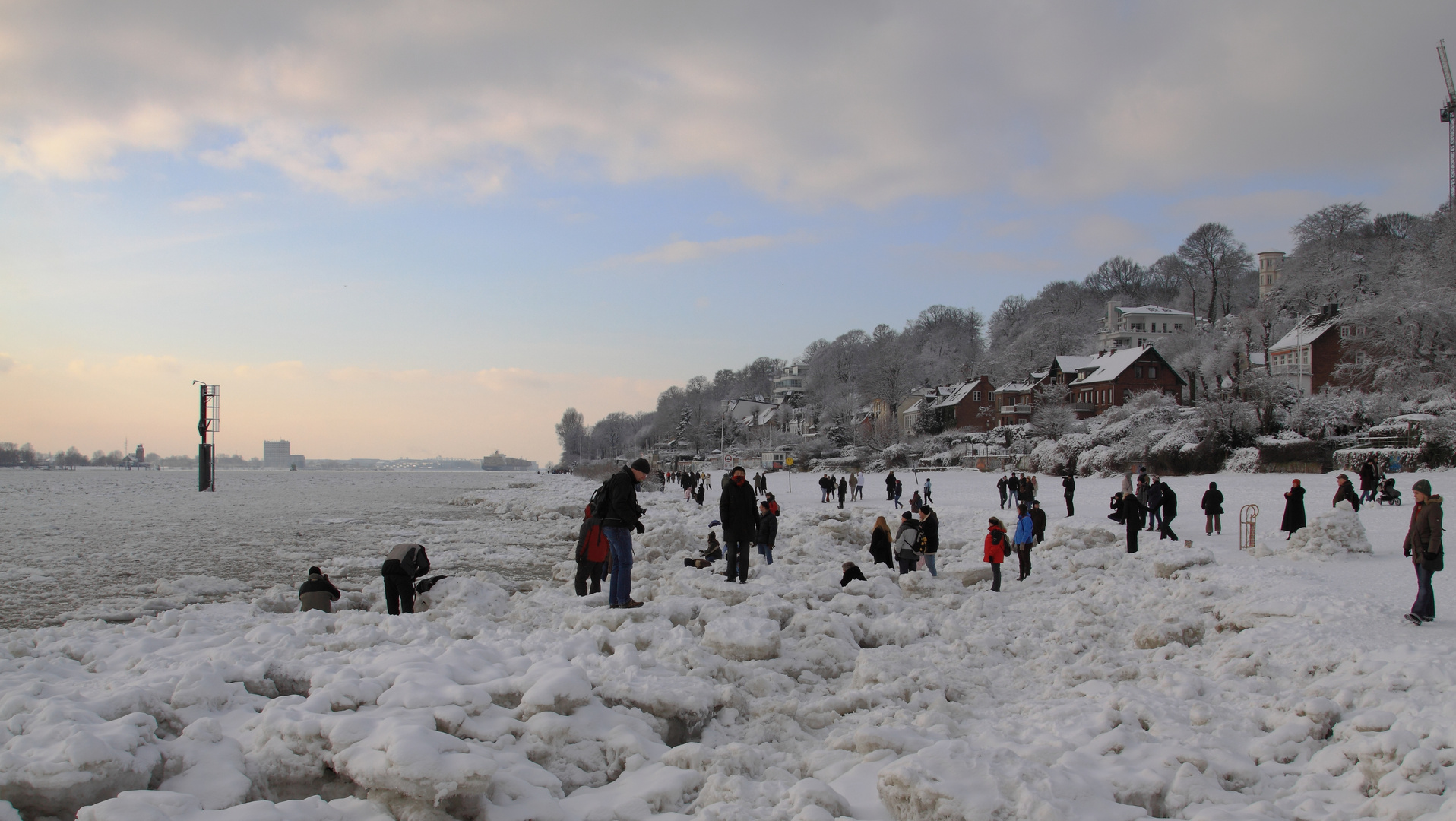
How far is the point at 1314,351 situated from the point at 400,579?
66471mm

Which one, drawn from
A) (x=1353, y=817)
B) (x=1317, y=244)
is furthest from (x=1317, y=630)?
(x=1317, y=244)

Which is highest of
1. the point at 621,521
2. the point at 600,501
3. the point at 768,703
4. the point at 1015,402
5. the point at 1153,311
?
the point at 1153,311

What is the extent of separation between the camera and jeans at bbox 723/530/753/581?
1211 cm

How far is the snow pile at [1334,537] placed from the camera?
13727 mm

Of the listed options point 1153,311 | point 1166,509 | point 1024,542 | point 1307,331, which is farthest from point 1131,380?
point 1024,542

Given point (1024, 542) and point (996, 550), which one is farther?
point (1024, 542)

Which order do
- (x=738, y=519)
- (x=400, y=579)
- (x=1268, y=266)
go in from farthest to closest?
1. (x=1268, y=266)
2. (x=738, y=519)
3. (x=400, y=579)

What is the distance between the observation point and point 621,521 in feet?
30.9

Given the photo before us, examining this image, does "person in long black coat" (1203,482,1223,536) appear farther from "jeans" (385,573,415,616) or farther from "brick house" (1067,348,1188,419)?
"brick house" (1067,348,1188,419)

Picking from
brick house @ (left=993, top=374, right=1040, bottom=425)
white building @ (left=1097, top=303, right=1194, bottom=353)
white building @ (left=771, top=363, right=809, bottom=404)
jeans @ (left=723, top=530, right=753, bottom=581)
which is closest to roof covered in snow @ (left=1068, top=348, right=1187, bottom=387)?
brick house @ (left=993, top=374, right=1040, bottom=425)

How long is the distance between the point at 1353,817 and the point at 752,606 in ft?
19.5

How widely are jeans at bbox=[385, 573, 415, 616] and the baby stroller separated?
80.8 feet

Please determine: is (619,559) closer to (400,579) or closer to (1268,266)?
(400,579)

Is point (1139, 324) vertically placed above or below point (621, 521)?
above
